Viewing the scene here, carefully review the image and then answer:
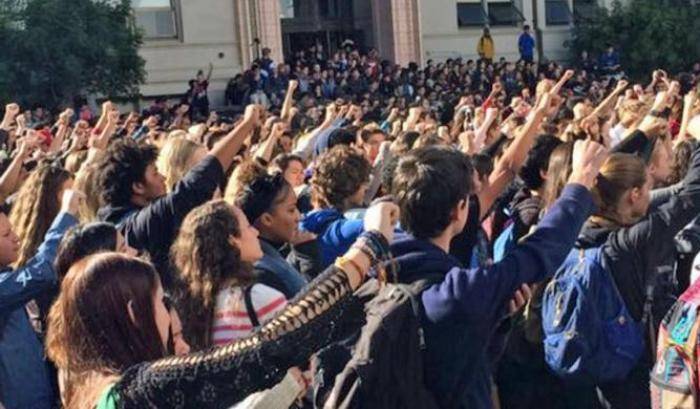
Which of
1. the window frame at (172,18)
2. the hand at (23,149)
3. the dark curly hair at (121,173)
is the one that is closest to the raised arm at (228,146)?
the dark curly hair at (121,173)

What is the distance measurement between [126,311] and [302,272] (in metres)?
2.14

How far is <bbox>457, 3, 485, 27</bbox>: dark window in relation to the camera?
30062 millimetres

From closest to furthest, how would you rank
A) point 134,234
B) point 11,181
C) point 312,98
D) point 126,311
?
point 126,311, point 134,234, point 11,181, point 312,98

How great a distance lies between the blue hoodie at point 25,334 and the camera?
3.52 metres

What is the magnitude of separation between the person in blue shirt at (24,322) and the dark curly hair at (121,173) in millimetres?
567

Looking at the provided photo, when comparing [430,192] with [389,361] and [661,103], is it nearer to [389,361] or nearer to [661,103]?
[389,361]

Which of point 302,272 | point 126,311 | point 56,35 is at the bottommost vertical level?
point 302,272

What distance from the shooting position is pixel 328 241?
175 inches

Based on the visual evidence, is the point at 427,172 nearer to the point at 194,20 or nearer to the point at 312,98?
the point at 312,98

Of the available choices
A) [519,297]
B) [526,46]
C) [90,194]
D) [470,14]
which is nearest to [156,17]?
[470,14]

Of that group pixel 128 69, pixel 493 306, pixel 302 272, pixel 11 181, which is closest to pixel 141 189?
pixel 302 272

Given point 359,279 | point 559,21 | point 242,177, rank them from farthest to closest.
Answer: point 559,21 < point 242,177 < point 359,279

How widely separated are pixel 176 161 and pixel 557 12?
27509 mm

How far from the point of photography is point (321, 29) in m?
28.9
